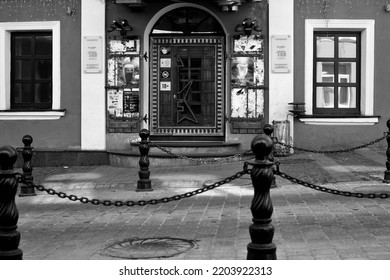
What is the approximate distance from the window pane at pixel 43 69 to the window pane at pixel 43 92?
0.60 feet

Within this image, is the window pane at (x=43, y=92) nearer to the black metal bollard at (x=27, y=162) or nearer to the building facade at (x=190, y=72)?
Result: the building facade at (x=190, y=72)

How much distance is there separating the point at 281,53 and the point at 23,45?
6641mm

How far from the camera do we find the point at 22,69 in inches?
690

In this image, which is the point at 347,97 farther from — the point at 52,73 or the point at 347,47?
the point at 52,73

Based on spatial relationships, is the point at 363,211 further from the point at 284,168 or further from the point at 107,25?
the point at 107,25

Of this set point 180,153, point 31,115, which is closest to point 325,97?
point 180,153

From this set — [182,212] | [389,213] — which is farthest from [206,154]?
[389,213]

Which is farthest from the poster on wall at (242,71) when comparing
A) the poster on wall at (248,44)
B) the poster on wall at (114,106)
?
the poster on wall at (114,106)

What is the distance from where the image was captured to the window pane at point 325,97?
1708 centimetres

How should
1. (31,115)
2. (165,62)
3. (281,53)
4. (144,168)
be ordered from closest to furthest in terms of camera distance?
(144,168) → (281,53) → (31,115) → (165,62)

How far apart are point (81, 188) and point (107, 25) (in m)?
5.27

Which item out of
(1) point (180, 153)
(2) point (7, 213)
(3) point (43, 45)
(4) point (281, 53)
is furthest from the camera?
(3) point (43, 45)
